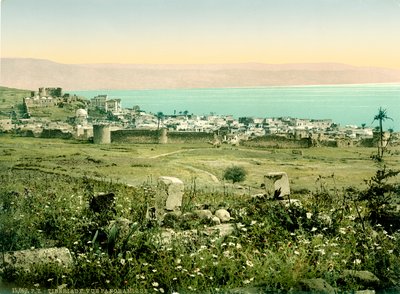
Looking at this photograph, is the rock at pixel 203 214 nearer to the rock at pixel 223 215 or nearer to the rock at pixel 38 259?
the rock at pixel 223 215

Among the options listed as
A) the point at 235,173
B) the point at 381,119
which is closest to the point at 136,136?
the point at 235,173

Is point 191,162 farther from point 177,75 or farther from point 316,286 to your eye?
point 316,286

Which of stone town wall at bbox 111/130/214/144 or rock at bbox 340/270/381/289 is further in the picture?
stone town wall at bbox 111/130/214/144

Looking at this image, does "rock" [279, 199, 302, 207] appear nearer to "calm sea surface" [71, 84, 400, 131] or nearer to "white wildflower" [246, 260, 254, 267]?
"calm sea surface" [71, 84, 400, 131]

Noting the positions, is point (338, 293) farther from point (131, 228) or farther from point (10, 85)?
point (10, 85)

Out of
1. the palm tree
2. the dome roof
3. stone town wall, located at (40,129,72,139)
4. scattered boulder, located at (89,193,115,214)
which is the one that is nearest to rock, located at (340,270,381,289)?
the palm tree

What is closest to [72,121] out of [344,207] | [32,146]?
[32,146]
